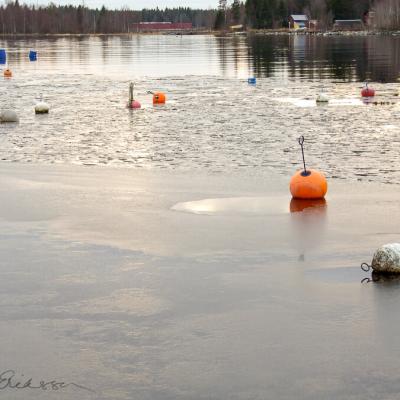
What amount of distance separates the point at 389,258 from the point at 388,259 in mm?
20

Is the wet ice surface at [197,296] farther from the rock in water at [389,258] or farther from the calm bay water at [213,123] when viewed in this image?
the calm bay water at [213,123]

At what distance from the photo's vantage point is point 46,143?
1086 inches

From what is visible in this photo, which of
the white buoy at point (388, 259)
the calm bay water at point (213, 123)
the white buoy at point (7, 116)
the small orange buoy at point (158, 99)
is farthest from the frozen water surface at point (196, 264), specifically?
the small orange buoy at point (158, 99)

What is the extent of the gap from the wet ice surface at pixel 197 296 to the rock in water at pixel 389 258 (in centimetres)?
41

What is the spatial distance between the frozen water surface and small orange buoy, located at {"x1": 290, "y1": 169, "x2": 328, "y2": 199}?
34 cm

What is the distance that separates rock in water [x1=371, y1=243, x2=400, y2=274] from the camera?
12.6m

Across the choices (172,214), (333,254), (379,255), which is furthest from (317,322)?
(172,214)

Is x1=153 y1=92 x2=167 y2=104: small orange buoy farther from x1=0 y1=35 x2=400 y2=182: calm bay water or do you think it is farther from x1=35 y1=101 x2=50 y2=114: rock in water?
x1=35 y1=101 x2=50 y2=114: rock in water

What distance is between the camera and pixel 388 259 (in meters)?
12.7

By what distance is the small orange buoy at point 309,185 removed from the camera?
17938 mm

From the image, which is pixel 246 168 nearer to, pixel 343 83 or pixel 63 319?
pixel 63 319

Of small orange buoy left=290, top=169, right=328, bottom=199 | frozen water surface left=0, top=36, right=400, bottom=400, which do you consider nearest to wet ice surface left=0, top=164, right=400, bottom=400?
frozen water surface left=0, top=36, right=400, bottom=400

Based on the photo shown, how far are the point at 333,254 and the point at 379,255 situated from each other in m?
1.27
